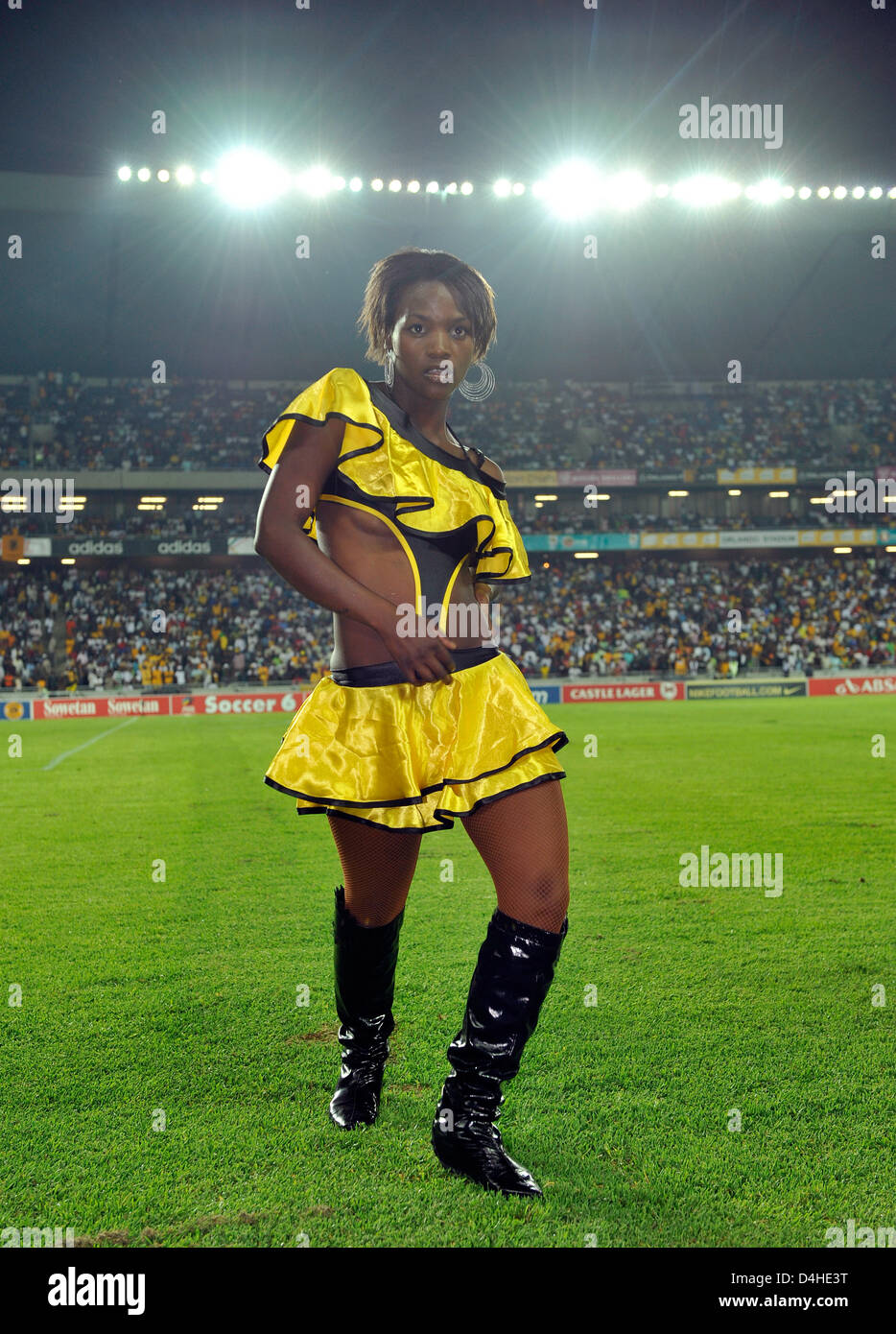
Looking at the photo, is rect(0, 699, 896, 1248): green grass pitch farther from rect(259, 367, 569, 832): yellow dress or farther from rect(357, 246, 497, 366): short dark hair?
rect(357, 246, 497, 366): short dark hair

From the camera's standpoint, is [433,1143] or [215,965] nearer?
[433,1143]

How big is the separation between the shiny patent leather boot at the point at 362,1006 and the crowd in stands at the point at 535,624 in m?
24.9

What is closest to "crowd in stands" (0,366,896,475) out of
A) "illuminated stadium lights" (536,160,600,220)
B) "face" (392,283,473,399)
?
"illuminated stadium lights" (536,160,600,220)

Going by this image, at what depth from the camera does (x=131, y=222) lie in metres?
30.9

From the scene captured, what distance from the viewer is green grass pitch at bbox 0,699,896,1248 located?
7.45 feet

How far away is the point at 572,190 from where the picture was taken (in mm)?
28000

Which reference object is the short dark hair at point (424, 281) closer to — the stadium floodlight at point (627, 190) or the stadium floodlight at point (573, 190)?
the stadium floodlight at point (573, 190)

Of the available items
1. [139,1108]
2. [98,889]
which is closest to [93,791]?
[98,889]

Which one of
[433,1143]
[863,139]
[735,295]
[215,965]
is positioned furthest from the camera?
[735,295]

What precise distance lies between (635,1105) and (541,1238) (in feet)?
2.68

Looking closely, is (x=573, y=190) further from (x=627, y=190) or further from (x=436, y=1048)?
(x=436, y=1048)

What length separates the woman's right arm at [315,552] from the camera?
→ 95.3 inches

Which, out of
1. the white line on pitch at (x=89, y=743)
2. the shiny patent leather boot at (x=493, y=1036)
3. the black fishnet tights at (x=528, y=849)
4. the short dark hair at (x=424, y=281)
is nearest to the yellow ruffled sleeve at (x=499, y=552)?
the short dark hair at (x=424, y=281)

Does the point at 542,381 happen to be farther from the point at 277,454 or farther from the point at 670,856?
the point at 277,454
